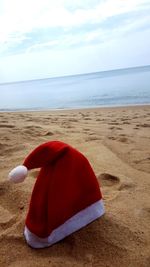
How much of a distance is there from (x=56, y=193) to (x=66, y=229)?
248 millimetres

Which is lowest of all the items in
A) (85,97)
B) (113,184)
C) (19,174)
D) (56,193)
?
(113,184)

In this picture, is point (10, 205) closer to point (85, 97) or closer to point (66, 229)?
point (66, 229)

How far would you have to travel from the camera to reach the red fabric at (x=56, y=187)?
1651 mm

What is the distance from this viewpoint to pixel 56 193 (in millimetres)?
1647

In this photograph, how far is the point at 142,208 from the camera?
2.13 metres

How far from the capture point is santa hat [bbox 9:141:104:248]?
1654mm

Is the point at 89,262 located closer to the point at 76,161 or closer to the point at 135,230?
the point at 135,230

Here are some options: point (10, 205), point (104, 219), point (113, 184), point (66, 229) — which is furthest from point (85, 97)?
point (66, 229)

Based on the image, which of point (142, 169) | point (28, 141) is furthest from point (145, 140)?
point (28, 141)

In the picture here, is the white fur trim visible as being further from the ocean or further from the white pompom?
the ocean

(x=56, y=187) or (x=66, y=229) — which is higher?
(x=56, y=187)

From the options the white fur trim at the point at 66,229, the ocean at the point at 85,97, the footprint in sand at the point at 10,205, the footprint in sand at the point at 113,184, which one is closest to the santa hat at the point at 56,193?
the white fur trim at the point at 66,229

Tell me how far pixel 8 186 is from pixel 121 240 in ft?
3.85

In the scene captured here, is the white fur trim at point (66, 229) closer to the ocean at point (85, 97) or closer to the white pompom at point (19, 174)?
the white pompom at point (19, 174)
